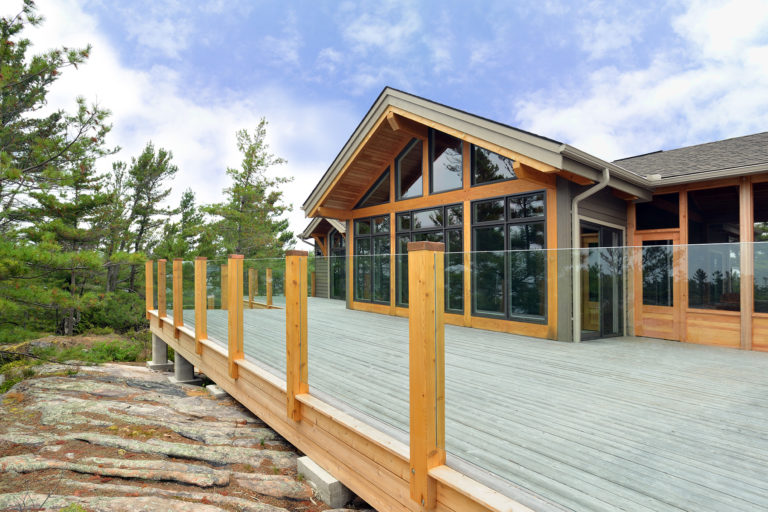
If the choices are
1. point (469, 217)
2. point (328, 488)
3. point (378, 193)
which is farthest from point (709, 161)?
point (328, 488)

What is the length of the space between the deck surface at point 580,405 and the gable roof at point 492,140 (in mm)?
2506

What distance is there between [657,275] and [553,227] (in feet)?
5.80

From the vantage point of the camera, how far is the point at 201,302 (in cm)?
603

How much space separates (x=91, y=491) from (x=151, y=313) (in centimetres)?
754

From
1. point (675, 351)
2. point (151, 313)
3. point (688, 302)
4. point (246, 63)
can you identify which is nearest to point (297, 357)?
point (675, 351)

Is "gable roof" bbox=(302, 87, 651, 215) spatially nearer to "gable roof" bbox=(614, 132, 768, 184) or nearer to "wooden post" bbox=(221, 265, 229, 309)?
"gable roof" bbox=(614, 132, 768, 184)

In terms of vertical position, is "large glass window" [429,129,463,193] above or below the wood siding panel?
above

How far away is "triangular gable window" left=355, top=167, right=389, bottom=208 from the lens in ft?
31.1

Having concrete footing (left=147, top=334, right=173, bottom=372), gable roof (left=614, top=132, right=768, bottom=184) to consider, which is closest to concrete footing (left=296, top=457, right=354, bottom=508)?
gable roof (left=614, top=132, right=768, bottom=184)

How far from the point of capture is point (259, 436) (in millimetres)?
4426

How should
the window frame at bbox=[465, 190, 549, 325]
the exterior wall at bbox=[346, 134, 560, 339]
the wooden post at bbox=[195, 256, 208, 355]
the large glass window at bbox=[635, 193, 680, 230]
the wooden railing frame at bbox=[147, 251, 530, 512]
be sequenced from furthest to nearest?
the large glass window at bbox=[635, 193, 680, 230], the wooden post at bbox=[195, 256, 208, 355], the window frame at bbox=[465, 190, 549, 325], the exterior wall at bbox=[346, 134, 560, 339], the wooden railing frame at bbox=[147, 251, 530, 512]

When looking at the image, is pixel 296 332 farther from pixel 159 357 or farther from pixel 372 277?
pixel 159 357

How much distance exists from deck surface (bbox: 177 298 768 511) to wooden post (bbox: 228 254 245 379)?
202 mm

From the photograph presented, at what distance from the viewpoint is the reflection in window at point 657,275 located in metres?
4.49
